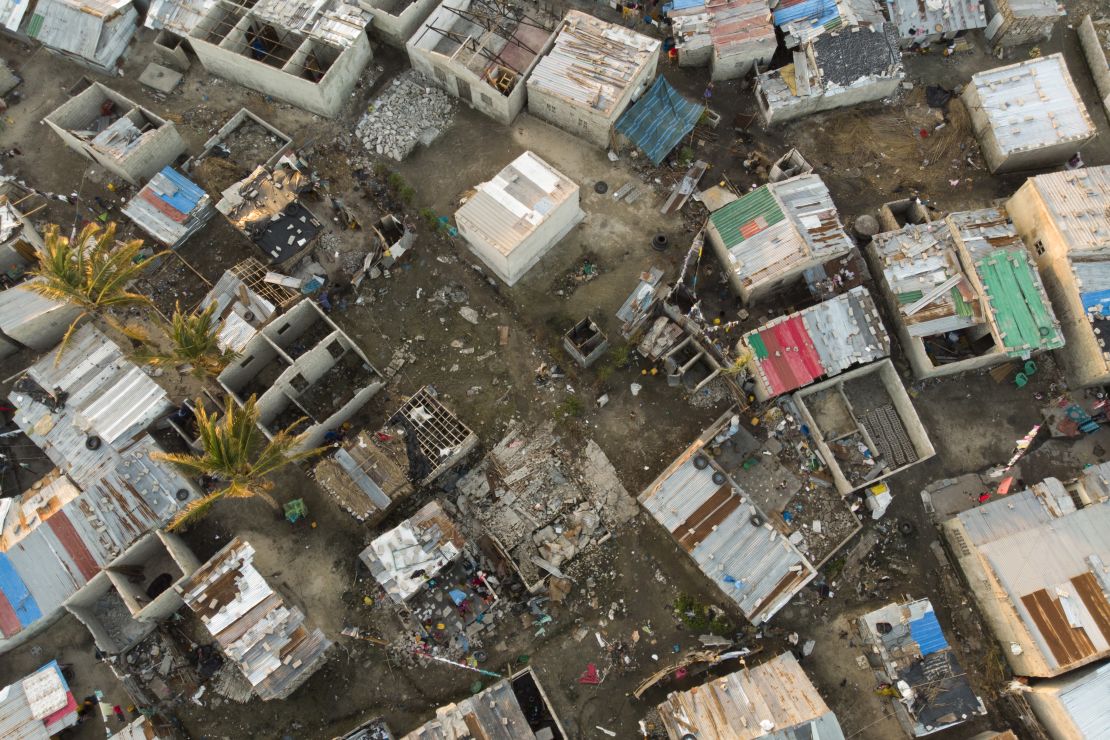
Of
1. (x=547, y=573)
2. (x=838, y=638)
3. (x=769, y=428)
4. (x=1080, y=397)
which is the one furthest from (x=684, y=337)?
(x=1080, y=397)

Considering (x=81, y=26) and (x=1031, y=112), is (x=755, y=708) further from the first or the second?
(x=81, y=26)

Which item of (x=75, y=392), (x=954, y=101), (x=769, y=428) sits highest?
(x=954, y=101)

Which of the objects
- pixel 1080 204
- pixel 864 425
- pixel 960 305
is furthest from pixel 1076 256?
pixel 864 425

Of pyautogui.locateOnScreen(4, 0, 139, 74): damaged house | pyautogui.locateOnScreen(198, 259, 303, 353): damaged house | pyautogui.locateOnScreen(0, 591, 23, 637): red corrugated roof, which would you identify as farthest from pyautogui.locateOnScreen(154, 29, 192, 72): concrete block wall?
pyautogui.locateOnScreen(0, 591, 23, 637): red corrugated roof

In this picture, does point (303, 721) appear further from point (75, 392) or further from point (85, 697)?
point (75, 392)

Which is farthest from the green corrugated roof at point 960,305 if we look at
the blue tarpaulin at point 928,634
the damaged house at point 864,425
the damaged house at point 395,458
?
the damaged house at point 395,458
